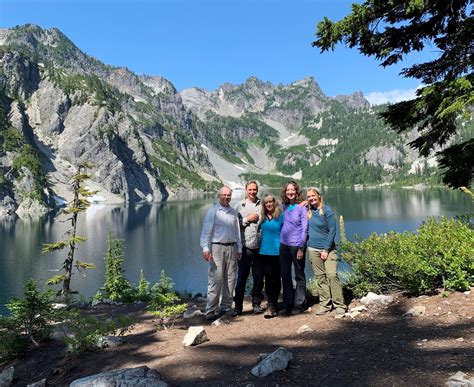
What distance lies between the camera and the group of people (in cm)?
805

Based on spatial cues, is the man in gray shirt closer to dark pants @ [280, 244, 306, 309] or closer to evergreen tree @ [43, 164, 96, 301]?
dark pants @ [280, 244, 306, 309]

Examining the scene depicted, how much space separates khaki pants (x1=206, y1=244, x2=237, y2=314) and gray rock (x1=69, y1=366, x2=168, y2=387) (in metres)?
3.41

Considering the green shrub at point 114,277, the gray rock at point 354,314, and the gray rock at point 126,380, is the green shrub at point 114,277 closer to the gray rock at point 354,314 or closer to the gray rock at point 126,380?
the gray rock at point 354,314

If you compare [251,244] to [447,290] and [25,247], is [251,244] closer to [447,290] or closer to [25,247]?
[447,290]

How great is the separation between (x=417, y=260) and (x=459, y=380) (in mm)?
3336

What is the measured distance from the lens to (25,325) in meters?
8.30

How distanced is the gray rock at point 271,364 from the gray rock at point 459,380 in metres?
1.92

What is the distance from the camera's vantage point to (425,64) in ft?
30.9

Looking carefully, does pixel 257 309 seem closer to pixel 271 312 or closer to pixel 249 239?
pixel 271 312

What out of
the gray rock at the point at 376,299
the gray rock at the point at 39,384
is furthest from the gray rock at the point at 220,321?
the gray rock at the point at 39,384

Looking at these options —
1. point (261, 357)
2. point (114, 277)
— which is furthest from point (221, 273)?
point (114, 277)

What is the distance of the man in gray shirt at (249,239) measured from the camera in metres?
8.59

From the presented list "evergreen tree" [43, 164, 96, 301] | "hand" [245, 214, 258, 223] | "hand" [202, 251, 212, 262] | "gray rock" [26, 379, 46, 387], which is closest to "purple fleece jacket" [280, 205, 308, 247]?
"hand" [245, 214, 258, 223]

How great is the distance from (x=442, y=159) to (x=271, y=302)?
221 inches
